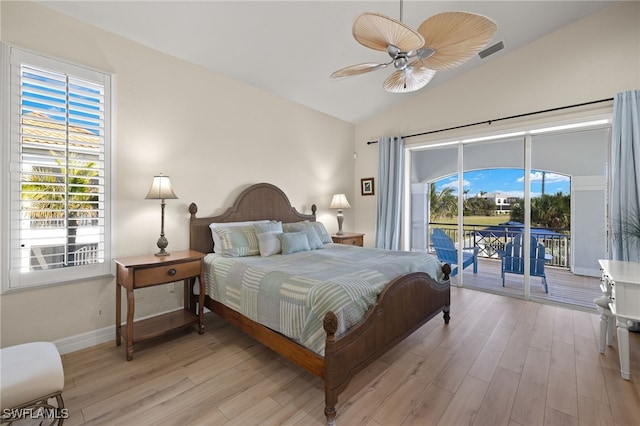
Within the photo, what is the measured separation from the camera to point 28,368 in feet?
4.69

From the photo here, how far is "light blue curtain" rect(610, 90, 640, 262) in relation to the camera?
9.44 feet

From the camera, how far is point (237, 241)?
9.79 ft

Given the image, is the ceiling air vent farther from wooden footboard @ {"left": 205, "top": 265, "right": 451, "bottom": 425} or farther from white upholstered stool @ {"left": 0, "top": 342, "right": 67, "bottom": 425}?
white upholstered stool @ {"left": 0, "top": 342, "right": 67, "bottom": 425}

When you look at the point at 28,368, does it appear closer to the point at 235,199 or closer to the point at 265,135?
the point at 235,199

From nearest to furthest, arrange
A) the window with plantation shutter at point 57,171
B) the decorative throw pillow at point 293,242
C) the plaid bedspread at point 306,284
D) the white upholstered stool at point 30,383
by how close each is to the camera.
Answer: the white upholstered stool at point 30,383
the plaid bedspread at point 306,284
the window with plantation shutter at point 57,171
the decorative throw pillow at point 293,242

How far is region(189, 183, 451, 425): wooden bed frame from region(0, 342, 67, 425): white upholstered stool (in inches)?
46.5

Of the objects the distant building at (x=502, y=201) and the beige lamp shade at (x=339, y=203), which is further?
the beige lamp shade at (x=339, y=203)

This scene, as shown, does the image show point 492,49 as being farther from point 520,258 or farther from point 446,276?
point 446,276

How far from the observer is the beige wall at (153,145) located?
2258 mm

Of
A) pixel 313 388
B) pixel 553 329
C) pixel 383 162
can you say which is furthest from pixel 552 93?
pixel 313 388

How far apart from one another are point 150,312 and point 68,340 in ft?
2.07

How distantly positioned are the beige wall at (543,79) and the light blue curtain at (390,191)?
26cm

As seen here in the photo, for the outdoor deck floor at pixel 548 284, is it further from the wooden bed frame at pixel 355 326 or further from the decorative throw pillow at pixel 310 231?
the decorative throw pillow at pixel 310 231

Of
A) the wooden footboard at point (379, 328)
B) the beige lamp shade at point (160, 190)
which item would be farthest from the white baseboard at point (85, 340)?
the wooden footboard at point (379, 328)
